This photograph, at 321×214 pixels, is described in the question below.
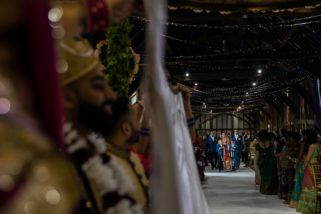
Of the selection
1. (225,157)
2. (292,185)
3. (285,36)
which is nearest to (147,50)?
(292,185)

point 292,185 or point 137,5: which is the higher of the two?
point 137,5

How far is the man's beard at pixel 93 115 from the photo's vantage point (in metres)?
1.36

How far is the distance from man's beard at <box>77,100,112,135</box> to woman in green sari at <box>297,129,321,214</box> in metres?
7.58

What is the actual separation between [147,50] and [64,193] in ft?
2.81

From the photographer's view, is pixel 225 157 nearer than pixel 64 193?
No

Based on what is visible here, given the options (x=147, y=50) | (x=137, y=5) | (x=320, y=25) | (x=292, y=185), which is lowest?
(x=292, y=185)

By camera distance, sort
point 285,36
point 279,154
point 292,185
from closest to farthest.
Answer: point 292,185
point 279,154
point 285,36

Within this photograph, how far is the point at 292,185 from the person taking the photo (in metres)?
11.2

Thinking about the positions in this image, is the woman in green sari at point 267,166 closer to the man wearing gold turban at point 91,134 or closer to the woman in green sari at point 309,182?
the woman in green sari at point 309,182

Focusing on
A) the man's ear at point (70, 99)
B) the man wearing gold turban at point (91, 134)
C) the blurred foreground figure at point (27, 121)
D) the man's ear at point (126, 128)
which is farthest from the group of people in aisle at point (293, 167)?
the blurred foreground figure at point (27, 121)

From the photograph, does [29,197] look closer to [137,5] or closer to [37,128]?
[37,128]

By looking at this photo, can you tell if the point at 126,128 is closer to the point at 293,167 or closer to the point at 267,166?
the point at 293,167

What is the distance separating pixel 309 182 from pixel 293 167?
6.75ft

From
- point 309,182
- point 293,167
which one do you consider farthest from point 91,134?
point 293,167
